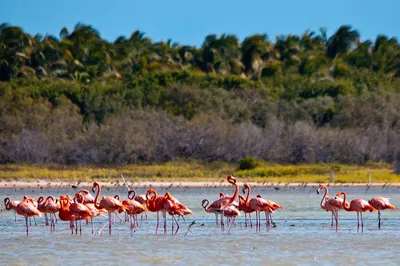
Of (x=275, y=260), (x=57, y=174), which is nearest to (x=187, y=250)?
(x=275, y=260)

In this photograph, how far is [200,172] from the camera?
41594 millimetres

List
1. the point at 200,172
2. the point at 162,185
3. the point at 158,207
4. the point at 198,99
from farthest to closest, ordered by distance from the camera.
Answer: the point at 198,99 < the point at 200,172 < the point at 162,185 < the point at 158,207

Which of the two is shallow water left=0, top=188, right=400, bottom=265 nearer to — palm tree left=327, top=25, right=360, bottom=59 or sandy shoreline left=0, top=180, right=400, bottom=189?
sandy shoreline left=0, top=180, right=400, bottom=189

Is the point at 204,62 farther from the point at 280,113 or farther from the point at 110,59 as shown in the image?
the point at 280,113

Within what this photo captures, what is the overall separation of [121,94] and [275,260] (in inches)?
1490

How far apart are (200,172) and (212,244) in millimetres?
25884

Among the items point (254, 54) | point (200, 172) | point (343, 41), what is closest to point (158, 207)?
point (200, 172)

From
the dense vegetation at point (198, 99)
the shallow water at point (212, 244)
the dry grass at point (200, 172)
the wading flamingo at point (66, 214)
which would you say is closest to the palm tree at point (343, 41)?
the dense vegetation at point (198, 99)

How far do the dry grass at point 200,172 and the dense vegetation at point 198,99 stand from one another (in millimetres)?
1299

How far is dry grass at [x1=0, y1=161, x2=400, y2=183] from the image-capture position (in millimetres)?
38562

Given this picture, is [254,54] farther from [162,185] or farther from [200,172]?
[162,185]

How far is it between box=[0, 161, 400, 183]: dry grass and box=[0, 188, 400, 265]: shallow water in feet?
56.2

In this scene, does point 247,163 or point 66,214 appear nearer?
point 66,214

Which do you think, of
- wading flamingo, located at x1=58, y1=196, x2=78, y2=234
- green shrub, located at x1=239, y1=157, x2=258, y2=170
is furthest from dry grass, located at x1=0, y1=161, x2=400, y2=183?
wading flamingo, located at x1=58, y1=196, x2=78, y2=234
